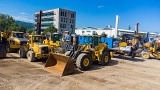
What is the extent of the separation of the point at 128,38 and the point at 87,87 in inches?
536

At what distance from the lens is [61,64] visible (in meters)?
10.3

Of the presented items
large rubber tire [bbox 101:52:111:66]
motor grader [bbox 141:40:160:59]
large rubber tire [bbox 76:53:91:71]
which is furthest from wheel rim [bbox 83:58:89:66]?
motor grader [bbox 141:40:160:59]

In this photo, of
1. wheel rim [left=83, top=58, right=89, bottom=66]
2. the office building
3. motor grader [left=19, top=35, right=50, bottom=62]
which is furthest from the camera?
the office building

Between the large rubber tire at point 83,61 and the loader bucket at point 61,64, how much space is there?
800mm

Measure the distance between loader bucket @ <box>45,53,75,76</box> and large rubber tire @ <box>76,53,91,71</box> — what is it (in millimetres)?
800

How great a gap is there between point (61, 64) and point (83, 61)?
123cm

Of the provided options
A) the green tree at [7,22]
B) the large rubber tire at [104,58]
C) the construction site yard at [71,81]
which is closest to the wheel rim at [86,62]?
the construction site yard at [71,81]

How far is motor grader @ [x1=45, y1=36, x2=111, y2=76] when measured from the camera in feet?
31.2

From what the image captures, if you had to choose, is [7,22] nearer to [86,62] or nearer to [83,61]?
[86,62]

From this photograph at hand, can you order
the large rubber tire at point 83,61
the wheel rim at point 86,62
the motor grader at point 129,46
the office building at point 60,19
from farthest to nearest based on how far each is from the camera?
the office building at point 60,19 < the motor grader at point 129,46 < the wheel rim at point 86,62 < the large rubber tire at point 83,61

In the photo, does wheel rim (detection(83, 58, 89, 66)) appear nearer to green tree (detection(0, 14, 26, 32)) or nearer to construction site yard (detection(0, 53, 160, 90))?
construction site yard (detection(0, 53, 160, 90))

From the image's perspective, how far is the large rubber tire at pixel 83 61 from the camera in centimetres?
1033

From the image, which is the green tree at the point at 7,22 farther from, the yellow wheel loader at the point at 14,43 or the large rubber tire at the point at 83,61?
the large rubber tire at the point at 83,61

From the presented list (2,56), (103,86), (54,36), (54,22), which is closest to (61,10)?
(54,22)
